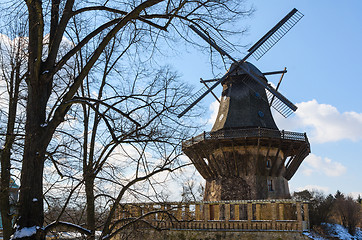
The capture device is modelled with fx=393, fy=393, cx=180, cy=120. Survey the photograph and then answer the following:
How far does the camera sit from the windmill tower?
83.2ft

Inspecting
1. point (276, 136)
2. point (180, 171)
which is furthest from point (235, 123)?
point (180, 171)

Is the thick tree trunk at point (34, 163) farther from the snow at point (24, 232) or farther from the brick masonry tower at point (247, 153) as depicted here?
the brick masonry tower at point (247, 153)

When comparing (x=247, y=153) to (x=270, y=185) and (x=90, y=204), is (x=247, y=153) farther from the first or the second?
(x=90, y=204)

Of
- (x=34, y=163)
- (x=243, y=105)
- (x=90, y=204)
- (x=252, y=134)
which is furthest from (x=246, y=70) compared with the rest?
(x=34, y=163)

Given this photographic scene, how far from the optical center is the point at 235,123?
2723cm

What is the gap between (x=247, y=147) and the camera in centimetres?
2589

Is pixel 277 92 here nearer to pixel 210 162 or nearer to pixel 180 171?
pixel 210 162

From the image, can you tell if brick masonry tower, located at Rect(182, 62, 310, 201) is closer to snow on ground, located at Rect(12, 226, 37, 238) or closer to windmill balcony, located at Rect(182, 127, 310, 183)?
windmill balcony, located at Rect(182, 127, 310, 183)

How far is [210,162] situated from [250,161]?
263 centimetres

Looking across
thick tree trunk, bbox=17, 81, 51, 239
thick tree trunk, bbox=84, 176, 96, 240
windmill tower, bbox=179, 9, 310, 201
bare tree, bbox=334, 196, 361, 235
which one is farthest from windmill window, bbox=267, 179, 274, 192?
bare tree, bbox=334, 196, 361, 235

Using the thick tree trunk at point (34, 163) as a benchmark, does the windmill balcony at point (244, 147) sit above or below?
above

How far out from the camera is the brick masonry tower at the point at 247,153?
997 inches

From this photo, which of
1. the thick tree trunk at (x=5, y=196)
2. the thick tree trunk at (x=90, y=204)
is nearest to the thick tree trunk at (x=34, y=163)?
the thick tree trunk at (x=5, y=196)

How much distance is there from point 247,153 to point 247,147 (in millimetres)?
406
